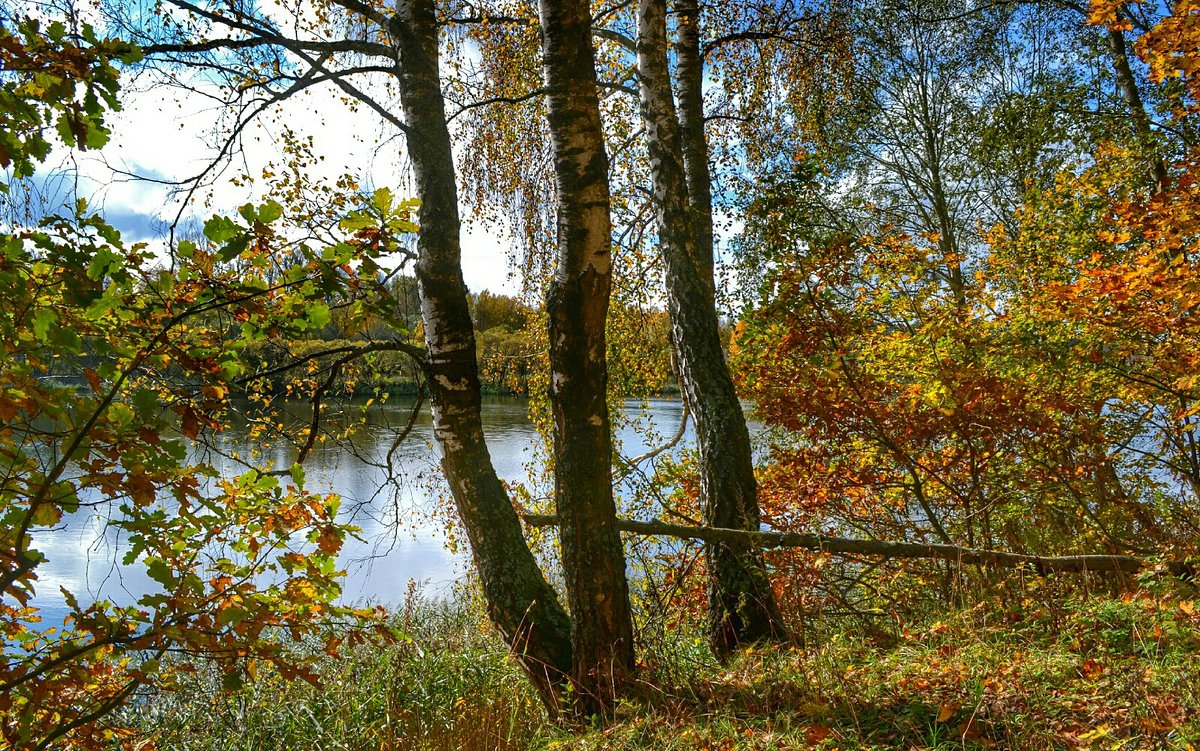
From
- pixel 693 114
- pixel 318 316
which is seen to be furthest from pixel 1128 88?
pixel 318 316

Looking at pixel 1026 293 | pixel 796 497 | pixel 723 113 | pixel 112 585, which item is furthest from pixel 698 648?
pixel 112 585

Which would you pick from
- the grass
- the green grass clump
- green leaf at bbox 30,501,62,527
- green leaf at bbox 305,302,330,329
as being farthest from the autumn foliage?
green leaf at bbox 30,501,62,527

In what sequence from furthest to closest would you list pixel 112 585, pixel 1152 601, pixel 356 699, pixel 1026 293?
pixel 112 585
pixel 1026 293
pixel 356 699
pixel 1152 601

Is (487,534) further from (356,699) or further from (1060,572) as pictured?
(1060,572)

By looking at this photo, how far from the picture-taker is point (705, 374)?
14.9ft

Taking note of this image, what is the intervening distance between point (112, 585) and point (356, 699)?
7.59m

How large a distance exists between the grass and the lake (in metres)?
0.98

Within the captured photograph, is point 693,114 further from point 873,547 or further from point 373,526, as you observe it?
point 373,526

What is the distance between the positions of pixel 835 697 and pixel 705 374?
2.12m

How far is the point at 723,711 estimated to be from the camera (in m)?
2.87

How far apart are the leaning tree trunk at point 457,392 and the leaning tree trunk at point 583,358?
0.31m

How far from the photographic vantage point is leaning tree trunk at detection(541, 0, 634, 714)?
3096 mm

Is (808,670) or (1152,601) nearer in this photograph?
(808,670)

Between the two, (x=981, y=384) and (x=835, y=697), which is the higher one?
(x=981, y=384)
